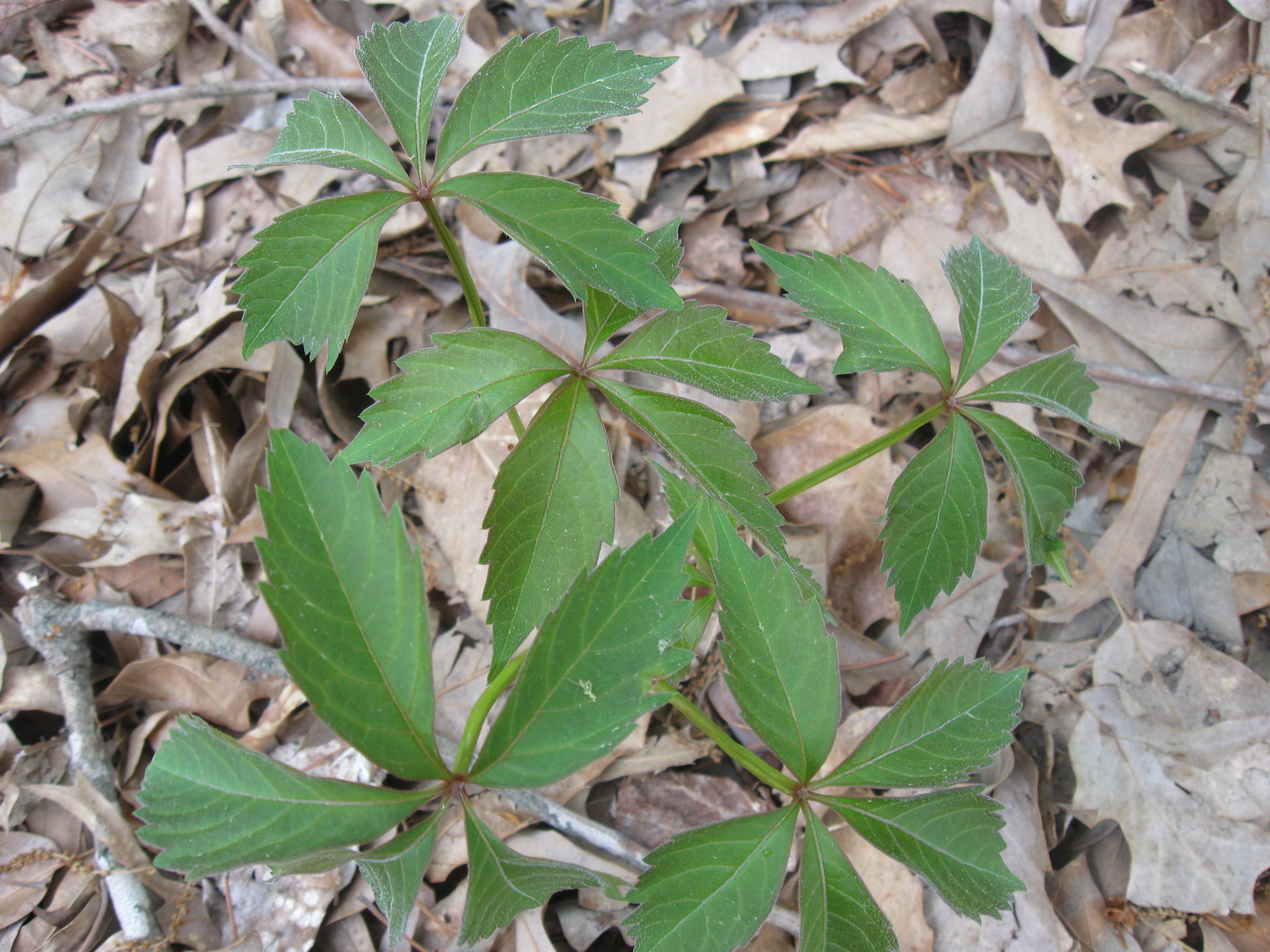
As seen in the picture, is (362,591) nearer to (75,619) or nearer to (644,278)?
(644,278)

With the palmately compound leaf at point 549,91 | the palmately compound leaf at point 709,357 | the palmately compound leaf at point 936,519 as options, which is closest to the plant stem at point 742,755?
the palmately compound leaf at point 936,519

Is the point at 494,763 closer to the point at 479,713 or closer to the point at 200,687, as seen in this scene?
the point at 479,713

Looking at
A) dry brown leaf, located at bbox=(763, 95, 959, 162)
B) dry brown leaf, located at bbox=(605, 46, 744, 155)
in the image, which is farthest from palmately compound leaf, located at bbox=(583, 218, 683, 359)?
dry brown leaf, located at bbox=(763, 95, 959, 162)

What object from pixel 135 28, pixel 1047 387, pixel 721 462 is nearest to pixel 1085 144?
pixel 1047 387

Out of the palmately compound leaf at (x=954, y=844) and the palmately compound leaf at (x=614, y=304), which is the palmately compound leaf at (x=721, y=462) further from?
the palmately compound leaf at (x=954, y=844)

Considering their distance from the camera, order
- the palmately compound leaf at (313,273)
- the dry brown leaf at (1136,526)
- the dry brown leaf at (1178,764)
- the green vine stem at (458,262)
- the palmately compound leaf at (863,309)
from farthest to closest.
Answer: the dry brown leaf at (1136,526), the dry brown leaf at (1178,764), the palmately compound leaf at (863,309), the green vine stem at (458,262), the palmately compound leaf at (313,273)
